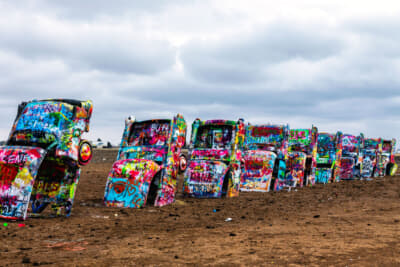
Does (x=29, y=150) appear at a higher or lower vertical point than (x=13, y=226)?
higher

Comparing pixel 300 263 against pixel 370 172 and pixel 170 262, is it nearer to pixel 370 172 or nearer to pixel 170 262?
pixel 170 262

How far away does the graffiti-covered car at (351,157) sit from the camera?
57.2 ft

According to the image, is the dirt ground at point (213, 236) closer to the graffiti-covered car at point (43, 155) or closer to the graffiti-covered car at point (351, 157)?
the graffiti-covered car at point (43, 155)

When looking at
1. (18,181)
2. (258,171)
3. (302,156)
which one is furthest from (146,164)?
(302,156)

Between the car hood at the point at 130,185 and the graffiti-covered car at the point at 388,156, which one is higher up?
the graffiti-covered car at the point at 388,156

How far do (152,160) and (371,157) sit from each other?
1338 cm

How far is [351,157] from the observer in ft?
57.4

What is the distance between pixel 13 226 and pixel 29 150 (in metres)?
1.28

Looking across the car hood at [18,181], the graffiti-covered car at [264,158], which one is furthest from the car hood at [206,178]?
the car hood at [18,181]

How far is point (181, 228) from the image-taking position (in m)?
6.27

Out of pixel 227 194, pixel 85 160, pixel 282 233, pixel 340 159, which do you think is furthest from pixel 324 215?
pixel 340 159

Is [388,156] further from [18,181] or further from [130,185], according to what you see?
[18,181]

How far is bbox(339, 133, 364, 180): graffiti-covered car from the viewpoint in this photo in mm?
17422

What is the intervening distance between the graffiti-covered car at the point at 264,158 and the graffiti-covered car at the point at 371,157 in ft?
22.2
